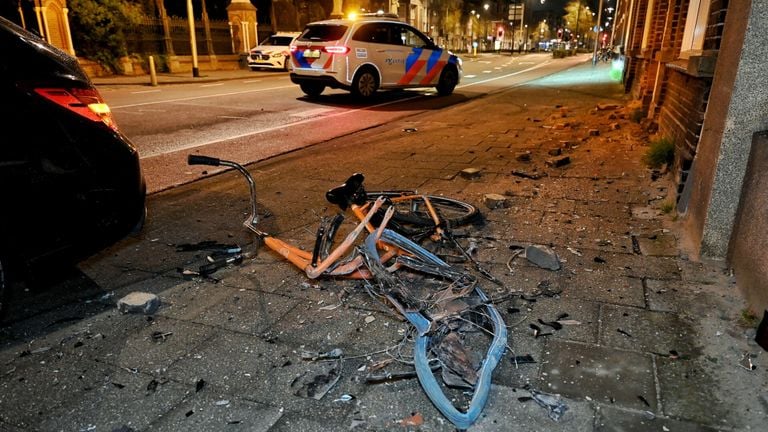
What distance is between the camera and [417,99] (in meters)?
14.6

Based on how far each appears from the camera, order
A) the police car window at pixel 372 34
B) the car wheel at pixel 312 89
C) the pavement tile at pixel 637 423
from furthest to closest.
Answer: the car wheel at pixel 312 89
the police car window at pixel 372 34
the pavement tile at pixel 637 423

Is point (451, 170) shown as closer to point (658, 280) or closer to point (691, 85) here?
point (691, 85)

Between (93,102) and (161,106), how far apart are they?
1017 centimetres

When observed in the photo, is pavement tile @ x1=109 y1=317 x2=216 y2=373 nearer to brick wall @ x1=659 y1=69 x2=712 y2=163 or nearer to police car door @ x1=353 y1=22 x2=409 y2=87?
brick wall @ x1=659 y1=69 x2=712 y2=163

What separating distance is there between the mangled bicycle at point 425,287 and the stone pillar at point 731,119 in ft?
5.77

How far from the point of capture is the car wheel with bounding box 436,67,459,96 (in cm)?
1504

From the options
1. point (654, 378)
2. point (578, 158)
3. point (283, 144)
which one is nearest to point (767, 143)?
point (654, 378)

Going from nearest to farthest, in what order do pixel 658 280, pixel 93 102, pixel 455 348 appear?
pixel 455 348
pixel 93 102
pixel 658 280

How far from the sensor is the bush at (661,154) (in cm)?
602

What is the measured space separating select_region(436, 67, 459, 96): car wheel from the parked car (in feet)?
39.7

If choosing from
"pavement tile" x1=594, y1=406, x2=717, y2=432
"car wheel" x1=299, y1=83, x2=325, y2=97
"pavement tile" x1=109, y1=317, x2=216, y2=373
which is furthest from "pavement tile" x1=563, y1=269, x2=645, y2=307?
"car wheel" x1=299, y1=83, x2=325, y2=97

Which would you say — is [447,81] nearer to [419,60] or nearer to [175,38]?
[419,60]

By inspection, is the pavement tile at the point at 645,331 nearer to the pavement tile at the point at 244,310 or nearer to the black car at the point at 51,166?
the pavement tile at the point at 244,310

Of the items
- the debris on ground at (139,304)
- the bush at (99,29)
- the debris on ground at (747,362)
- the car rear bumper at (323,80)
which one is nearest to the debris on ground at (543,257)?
the debris on ground at (747,362)
